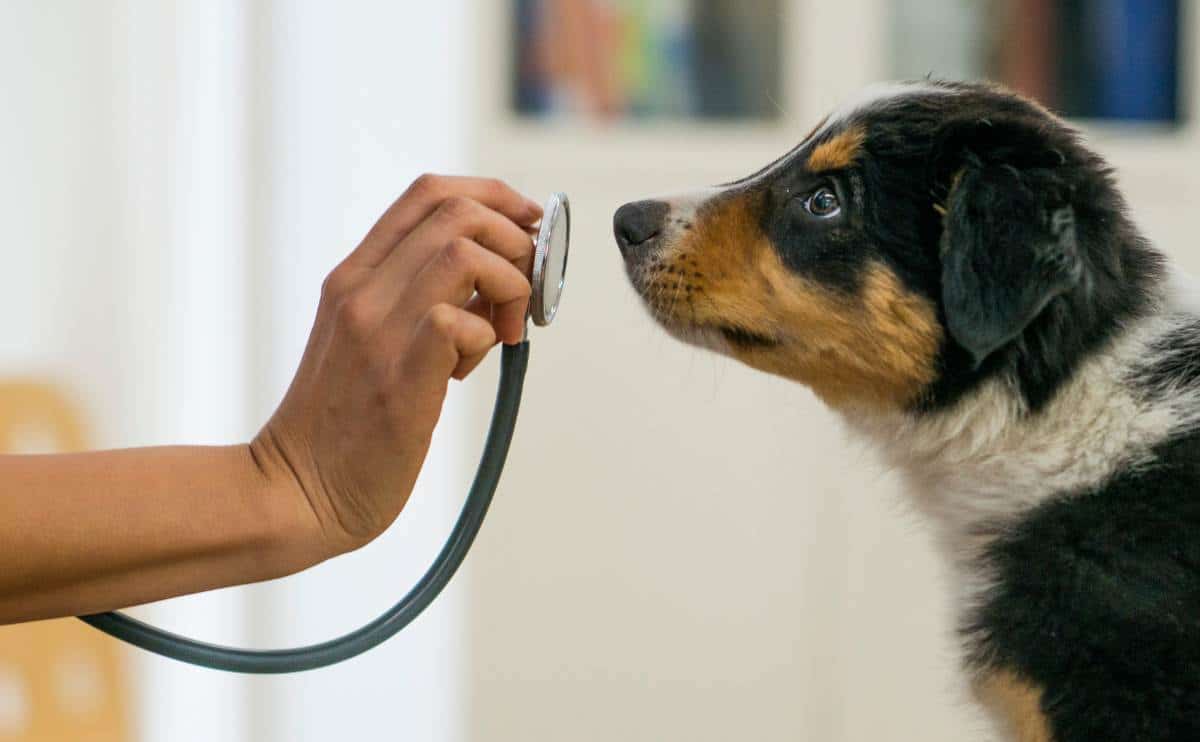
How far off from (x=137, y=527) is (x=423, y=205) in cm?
25

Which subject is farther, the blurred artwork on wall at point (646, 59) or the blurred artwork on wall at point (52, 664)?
the blurred artwork on wall at point (646, 59)

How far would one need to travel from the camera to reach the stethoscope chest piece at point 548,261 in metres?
0.79

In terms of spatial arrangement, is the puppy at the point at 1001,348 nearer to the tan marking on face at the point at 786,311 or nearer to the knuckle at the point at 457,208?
the tan marking on face at the point at 786,311

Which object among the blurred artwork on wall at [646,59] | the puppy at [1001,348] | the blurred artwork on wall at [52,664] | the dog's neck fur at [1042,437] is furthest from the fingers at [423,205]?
the blurred artwork on wall at [646,59]

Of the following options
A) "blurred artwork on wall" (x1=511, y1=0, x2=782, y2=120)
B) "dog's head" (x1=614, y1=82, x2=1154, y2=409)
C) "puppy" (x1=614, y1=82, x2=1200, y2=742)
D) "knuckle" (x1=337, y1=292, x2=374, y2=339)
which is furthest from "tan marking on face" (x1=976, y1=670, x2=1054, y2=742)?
"blurred artwork on wall" (x1=511, y1=0, x2=782, y2=120)

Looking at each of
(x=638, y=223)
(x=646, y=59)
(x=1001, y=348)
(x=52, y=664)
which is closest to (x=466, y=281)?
(x=638, y=223)

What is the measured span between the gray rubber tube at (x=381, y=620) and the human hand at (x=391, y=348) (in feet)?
0.11

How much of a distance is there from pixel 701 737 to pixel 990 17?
1338 millimetres

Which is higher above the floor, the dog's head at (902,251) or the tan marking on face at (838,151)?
the tan marking on face at (838,151)

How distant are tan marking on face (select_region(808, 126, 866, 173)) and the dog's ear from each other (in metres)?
0.10

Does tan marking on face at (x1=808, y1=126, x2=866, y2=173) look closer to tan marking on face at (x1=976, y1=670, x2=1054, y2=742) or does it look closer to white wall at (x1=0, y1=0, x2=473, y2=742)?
tan marking on face at (x1=976, y1=670, x2=1054, y2=742)

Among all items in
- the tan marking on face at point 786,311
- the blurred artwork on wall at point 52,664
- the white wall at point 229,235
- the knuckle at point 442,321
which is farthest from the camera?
the white wall at point 229,235

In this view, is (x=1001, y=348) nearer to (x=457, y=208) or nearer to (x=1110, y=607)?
(x=1110, y=607)

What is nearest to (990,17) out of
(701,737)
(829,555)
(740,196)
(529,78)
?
(529,78)
